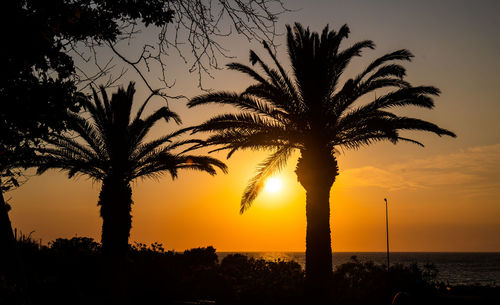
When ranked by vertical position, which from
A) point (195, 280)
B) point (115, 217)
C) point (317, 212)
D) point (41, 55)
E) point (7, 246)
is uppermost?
point (41, 55)

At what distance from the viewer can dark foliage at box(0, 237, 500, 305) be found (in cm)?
1647

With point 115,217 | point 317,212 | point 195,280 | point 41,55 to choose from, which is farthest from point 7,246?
point 195,280

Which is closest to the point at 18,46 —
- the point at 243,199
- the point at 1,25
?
the point at 1,25

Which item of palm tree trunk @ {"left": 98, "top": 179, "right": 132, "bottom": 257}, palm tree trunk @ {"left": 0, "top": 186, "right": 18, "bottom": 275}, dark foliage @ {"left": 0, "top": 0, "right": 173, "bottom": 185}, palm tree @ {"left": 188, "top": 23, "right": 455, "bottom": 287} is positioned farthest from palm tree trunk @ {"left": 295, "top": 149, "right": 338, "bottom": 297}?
palm tree trunk @ {"left": 0, "top": 186, "right": 18, "bottom": 275}

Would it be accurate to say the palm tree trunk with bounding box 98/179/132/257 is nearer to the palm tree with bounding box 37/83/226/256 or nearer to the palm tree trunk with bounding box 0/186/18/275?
the palm tree with bounding box 37/83/226/256

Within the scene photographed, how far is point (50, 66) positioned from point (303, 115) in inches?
388

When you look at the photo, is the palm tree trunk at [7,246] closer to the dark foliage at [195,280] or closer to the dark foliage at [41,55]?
the dark foliage at [41,55]

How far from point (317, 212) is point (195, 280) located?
24.5 ft

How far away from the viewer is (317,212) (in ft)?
51.8

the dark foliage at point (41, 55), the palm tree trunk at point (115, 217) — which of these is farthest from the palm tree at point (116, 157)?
the dark foliage at point (41, 55)

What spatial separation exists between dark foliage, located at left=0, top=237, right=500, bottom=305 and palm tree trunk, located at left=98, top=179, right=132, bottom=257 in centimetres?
74

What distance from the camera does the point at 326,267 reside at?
50.3 feet

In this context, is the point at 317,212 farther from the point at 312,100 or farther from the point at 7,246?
the point at 7,246

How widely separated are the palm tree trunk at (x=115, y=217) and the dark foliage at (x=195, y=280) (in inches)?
29.0
